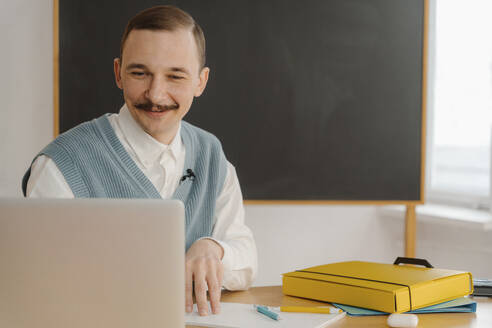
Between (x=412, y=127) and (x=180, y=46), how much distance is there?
1263 millimetres

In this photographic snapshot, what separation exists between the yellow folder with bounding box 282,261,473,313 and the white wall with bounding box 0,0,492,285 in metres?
1.36

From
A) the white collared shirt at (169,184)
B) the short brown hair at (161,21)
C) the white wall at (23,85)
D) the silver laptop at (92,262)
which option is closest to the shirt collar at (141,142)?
the white collared shirt at (169,184)

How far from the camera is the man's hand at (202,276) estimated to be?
115cm

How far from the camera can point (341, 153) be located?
7.97ft

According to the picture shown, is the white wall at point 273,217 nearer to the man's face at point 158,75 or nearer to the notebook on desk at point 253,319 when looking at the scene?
the man's face at point 158,75

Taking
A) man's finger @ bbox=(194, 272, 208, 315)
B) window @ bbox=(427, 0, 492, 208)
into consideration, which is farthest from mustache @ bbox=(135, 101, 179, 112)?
window @ bbox=(427, 0, 492, 208)

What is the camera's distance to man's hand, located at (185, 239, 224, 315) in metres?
1.15

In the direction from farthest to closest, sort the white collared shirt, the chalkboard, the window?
the window, the chalkboard, the white collared shirt

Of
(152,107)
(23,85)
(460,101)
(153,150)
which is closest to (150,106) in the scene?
(152,107)

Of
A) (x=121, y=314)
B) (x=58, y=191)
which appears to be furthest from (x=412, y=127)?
(x=121, y=314)

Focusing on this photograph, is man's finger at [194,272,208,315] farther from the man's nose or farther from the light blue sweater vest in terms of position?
the man's nose

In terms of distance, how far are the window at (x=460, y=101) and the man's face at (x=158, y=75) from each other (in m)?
1.69

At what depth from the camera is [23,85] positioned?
2.48 metres

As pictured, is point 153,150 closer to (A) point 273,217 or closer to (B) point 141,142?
(B) point 141,142
